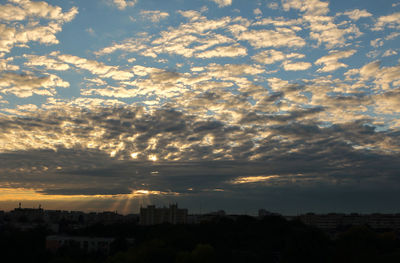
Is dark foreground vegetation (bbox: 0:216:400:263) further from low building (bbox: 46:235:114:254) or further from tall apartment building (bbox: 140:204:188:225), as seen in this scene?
tall apartment building (bbox: 140:204:188:225)

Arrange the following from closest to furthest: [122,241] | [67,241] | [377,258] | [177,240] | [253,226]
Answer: [377,258] < [177,240] < [122,241] < [67,241] < [253,226]

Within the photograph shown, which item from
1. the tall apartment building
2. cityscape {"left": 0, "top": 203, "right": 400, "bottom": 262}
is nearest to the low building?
cityscape {"left": 0, "top": 203, "right": 400, "bottom": 262}

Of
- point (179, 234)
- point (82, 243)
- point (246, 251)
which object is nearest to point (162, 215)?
point (82, 243)

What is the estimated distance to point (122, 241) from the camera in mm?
58281

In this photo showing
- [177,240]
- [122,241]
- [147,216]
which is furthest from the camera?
[147,216]

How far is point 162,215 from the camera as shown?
15688cm

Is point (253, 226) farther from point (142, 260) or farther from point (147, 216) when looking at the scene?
point (147, 216)

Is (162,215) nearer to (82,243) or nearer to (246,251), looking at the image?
(82,243)

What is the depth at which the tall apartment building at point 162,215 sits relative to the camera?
155250 millimetres

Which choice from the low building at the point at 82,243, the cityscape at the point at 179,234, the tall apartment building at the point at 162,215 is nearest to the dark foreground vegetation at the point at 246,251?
the cityscape at the point at 179,234

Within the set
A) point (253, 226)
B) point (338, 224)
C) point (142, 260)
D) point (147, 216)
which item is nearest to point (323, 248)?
point (142, 260)

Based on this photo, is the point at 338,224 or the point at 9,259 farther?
the point at 338,224

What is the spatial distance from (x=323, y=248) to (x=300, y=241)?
226cm

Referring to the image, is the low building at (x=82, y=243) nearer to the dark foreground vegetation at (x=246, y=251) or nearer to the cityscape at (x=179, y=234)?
the cityscape at (x=179, y=234)
